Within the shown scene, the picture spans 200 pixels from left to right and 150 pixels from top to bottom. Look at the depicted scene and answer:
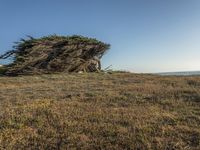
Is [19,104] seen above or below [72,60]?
below

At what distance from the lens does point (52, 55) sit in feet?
117

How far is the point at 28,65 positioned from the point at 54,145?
26105 mm

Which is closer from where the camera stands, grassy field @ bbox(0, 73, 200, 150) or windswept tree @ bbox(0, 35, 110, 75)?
grassy field @ bbox(0, 73, 200, 150)

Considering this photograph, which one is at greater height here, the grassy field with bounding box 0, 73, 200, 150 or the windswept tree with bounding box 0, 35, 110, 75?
the windswept tree with bounding box 0, 35, 110, 75

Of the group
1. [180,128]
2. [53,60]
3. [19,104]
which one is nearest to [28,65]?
[53,60]

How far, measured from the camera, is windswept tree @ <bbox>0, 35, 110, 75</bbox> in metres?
33.4

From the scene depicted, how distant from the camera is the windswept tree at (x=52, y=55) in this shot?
110 ft

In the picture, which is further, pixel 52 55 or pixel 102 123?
pixel 52 55

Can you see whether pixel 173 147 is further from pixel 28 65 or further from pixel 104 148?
pixel 28 65

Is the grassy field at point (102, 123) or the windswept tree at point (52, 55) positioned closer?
the grassy field at point (102, 123)

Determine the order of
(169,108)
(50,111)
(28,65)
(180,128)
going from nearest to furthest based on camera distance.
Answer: (180,128), (50,111), (169,108), (28,65)

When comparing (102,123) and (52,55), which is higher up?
(52,55)

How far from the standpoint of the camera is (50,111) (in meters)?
11.8

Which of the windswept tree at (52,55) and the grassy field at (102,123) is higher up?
the windswept tree at (52,55)
